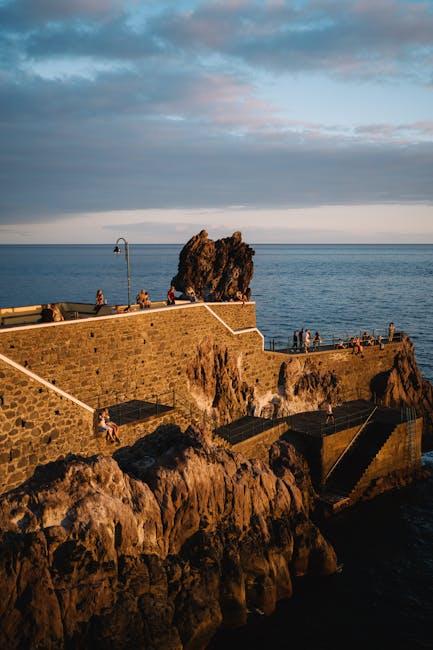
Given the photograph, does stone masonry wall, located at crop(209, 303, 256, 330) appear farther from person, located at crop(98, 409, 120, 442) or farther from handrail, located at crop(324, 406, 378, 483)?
person, located at crop(98, 409, 120, 442)

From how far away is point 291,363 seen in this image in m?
32.6

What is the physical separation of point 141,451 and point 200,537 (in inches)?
157

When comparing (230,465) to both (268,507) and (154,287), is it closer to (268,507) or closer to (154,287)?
(268,507)

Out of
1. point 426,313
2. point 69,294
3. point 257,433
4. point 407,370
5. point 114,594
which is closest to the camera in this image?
point 114,594

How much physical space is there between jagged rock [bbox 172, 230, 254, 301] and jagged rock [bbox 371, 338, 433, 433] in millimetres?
11477

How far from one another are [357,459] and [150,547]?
50.4ft

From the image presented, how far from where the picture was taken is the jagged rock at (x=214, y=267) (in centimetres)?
3709

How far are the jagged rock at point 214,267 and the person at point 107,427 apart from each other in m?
18.6

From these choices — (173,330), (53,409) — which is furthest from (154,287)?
(53,409)

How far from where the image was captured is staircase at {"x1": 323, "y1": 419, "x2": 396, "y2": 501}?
2784 centimetres

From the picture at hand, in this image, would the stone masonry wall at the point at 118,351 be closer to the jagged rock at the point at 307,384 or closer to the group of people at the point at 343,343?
the jagged rock at the point at 307,384

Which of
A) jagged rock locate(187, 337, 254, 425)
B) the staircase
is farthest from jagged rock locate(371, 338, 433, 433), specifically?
jagged rock locate(187, 337, 254, 425)

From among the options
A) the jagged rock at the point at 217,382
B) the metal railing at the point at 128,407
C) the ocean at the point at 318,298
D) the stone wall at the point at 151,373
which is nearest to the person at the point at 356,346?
the stone wall at the point at 151,373

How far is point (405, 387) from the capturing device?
121 ft
